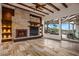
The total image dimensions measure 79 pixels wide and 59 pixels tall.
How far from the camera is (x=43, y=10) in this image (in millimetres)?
3102

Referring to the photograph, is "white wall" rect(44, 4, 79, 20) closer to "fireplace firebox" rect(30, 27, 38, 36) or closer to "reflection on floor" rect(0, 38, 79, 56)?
"fireplace firebox" rect(30, 27, 38, 36)

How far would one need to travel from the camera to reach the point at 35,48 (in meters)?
3.08

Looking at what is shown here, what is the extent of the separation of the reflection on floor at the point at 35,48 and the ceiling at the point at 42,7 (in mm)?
784

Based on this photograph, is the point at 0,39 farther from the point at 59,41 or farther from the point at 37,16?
the point at 59,41

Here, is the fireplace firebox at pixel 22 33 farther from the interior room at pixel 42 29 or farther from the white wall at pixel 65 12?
the white wall at pixel 65 12

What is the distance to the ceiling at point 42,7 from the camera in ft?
9.80

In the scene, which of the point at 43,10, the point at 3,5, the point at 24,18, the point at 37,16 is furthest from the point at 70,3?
the point at 3,5

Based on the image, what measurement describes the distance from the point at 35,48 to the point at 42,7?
115 centimetres

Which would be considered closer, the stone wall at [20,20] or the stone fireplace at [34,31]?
the stone wall at [20,20]

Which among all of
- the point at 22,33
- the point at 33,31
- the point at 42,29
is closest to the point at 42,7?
the point at 42,29

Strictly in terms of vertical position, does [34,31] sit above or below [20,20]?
below

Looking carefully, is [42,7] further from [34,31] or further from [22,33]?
[22,33]

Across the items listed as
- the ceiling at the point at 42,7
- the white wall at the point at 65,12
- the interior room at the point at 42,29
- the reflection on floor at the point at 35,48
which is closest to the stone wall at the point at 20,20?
the interior room at the point at 42,29

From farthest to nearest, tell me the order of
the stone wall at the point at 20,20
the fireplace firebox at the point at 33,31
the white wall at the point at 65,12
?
1. the fireplace firebox at the point at 33,31
2. the stone wall at the point at 20,20
3. the white wall at the point at 65,12
